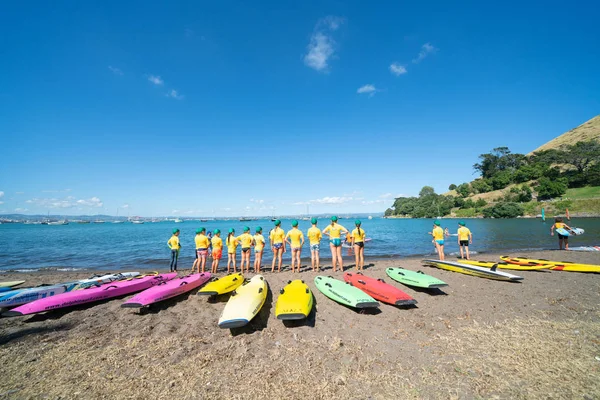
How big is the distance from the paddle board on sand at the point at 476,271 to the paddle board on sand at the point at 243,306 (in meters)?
9.09

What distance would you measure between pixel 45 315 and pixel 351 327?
878cm

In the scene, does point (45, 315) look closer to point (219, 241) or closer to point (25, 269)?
point (219, 241)

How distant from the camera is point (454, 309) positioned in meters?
7.13

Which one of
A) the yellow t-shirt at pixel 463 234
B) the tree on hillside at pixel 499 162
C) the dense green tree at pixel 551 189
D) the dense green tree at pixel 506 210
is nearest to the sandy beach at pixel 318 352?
the yellow t-shirt at pixel 463 234

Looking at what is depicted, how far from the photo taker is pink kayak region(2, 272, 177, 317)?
6.61 meters

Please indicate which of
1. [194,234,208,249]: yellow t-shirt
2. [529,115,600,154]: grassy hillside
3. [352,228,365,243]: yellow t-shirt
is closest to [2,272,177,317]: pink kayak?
[194,234,208,249]: yellow t-shirt

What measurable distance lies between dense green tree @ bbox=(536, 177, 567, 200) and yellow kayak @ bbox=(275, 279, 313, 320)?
101 meters

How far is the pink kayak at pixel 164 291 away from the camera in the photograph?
6836 mm

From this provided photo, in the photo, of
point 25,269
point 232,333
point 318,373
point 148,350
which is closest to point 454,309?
point 318,373

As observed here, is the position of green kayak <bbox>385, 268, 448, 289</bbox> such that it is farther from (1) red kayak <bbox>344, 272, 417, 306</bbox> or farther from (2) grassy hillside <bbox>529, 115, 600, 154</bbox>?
(2) grassy hillside <bbox>529, 115, 600, 154</bbox>

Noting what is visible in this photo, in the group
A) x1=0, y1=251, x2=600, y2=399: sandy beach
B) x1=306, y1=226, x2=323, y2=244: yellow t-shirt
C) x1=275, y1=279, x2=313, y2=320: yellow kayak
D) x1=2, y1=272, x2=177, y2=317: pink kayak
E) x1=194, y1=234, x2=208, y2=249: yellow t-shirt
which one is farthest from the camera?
x1=194, y1=234, x2=208, y2=249: yellow t-shirt

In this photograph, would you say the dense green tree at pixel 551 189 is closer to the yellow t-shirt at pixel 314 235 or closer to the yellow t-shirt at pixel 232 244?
the yellow t-shirt at pixel 314 235

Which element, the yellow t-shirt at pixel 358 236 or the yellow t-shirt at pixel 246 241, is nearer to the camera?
the yellow t-shirt at pixel 358 236

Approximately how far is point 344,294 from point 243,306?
9.88 ft
